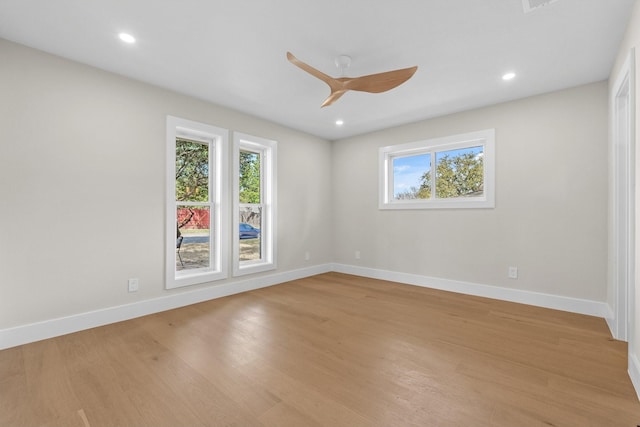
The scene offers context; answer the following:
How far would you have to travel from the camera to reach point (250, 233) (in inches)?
171

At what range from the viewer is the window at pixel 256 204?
4207 mm

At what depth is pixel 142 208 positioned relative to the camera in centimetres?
307

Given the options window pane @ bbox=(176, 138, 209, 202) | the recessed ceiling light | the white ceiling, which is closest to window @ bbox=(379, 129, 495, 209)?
the white ceiling

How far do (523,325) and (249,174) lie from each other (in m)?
3.87

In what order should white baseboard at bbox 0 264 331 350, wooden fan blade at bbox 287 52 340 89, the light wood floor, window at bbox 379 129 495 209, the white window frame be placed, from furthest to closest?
window at bbox 379 129 495 209
the white window frame
white baseboard at bbox 0 264 331 350
wooden fan blade at bbox 287 52 340 89
the light wood floor

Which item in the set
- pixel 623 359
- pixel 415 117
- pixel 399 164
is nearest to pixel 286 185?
pixel 399 164

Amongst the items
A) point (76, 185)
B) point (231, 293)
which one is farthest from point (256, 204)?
point (76, 185)

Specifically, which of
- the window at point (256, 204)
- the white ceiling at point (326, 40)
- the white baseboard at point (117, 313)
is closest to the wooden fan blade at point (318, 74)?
the white ceiling at point (326, 40)

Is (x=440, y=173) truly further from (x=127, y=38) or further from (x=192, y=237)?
(x=127, y=38)

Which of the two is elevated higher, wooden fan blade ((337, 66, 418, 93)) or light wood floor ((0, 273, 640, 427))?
wooden fan blade ((337, 66, 418, 93))

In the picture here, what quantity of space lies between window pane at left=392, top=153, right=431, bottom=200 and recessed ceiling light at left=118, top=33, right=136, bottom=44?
3.78m

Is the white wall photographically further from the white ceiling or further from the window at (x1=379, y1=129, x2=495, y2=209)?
the window at (x1=379, y1=129, x2=495, y2=209)

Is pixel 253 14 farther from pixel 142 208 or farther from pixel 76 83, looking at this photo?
pixel 142 208

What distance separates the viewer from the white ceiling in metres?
1.97
